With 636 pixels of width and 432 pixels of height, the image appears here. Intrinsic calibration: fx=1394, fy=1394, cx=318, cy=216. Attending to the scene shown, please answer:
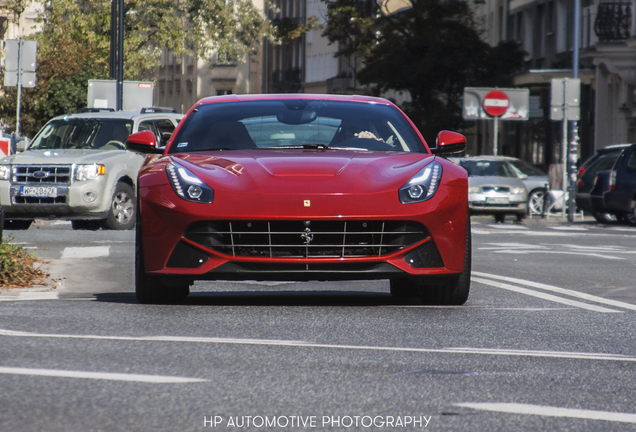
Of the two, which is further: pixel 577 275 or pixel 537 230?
pixel 537 230

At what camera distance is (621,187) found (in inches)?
1086

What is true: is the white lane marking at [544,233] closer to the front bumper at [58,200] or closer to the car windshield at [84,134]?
the car windshield at [84,134]

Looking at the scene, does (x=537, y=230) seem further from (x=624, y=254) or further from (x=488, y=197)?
(x=624, y=254)

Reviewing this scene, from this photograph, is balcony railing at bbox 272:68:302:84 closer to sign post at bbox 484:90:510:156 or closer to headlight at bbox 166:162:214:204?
sign post at bbox 484:90:510:156

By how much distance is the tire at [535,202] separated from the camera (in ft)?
111

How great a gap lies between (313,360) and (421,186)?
2380 mm

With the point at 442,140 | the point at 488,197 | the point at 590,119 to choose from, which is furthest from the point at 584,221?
the point at 442,140

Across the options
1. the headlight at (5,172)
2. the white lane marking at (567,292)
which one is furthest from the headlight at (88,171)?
the white lane marking at (567,292)

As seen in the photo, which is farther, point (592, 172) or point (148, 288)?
point (592, 172)

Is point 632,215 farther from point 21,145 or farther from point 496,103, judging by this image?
point 21,145

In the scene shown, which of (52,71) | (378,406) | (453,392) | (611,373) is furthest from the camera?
(52,71)

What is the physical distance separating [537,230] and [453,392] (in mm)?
20311

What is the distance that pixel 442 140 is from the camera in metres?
9.87

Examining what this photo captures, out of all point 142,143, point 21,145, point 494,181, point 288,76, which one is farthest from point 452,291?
point 288,76
